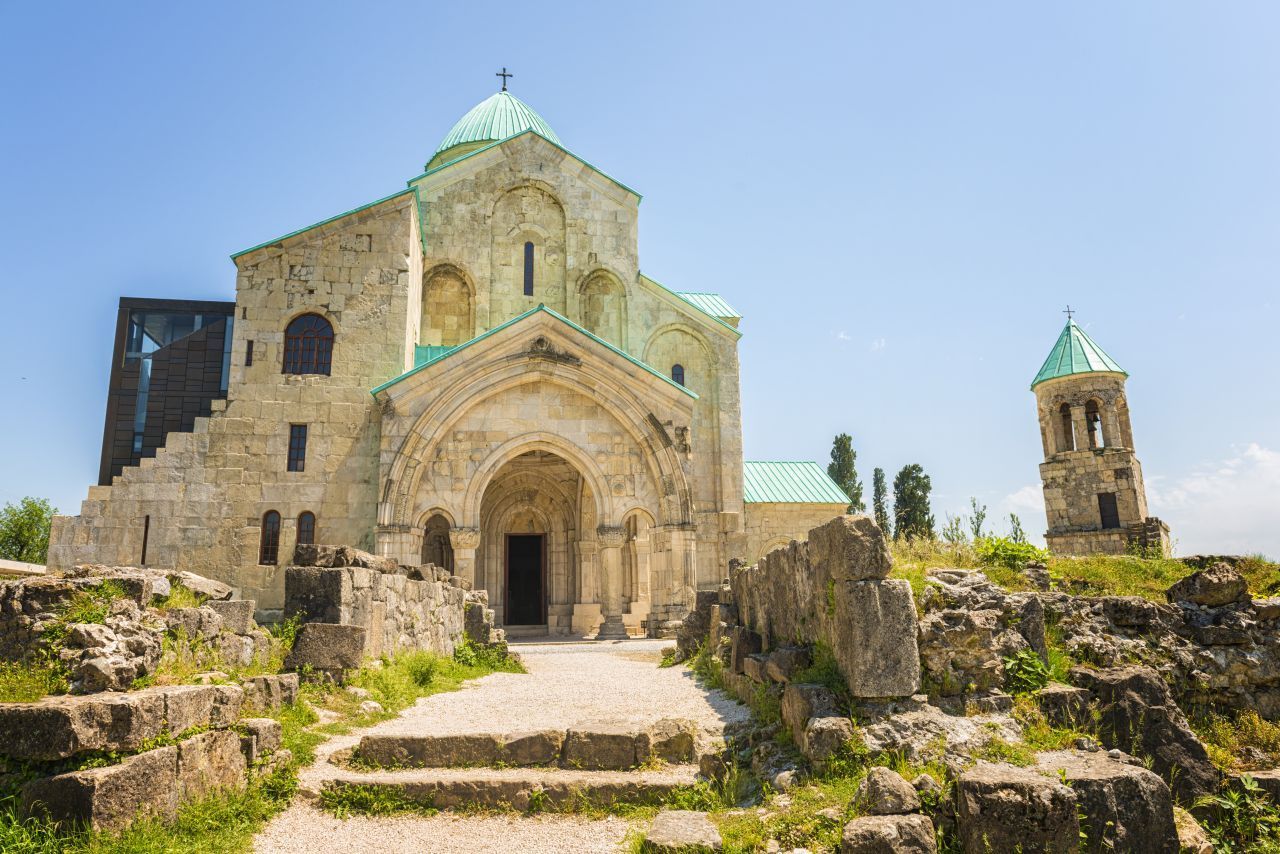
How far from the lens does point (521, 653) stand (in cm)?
1520

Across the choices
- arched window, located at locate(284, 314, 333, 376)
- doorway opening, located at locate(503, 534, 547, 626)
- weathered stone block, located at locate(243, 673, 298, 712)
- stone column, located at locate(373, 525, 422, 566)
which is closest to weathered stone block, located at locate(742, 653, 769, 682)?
weathered stone block, located at locate(243, 673, 298, 712)

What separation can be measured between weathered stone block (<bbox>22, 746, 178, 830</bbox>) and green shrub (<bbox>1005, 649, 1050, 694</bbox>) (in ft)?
17.4

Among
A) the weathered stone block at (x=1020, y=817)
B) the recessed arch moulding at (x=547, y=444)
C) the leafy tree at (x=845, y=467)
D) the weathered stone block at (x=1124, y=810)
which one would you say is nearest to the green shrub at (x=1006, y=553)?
the weathered stone block at (x=1124, y=810)

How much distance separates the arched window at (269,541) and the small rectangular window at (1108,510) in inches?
968

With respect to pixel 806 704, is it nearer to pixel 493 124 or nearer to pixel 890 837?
pixel 890 837

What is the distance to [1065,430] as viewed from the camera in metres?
28.4

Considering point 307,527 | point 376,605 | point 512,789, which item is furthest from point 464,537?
point 512,789

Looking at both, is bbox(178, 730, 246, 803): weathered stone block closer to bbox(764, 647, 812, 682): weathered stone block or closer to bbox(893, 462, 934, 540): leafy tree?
bbox(764, 647, 812, 682): weathered stone block

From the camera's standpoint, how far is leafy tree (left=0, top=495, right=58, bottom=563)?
3591 centimetres

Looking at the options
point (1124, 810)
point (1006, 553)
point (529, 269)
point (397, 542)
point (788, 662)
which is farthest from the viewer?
point (529, 269)

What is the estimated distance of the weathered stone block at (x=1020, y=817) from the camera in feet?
13.5

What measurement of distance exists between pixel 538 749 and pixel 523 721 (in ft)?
4.57

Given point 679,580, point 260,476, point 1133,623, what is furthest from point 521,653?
point 1133,623

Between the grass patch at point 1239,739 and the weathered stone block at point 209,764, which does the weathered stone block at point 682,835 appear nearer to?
the weathered stone block at point 209,764
